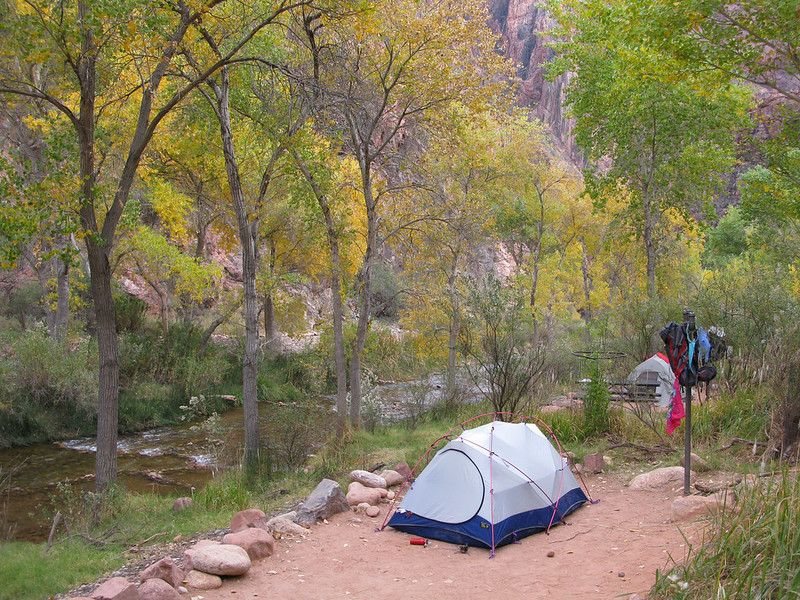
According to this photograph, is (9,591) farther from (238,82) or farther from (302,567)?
(238,82)

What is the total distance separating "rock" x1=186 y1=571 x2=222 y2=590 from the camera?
598 cm

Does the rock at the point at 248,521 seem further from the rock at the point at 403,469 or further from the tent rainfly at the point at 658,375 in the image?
the tent rainfly at the point at 658,375

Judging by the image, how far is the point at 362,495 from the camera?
905 cm

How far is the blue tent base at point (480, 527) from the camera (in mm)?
7410

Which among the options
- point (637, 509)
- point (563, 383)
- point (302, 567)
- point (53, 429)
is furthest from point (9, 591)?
point (563, 383)

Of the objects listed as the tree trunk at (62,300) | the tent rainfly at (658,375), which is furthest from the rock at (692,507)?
the tree trunk at (62,300)

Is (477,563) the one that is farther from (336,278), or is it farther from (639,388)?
(336,278)

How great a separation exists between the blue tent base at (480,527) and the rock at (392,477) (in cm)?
193

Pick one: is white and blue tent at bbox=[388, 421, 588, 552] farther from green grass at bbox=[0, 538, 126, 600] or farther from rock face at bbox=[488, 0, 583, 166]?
rock face at bbox=[488, 0, 583, 166]

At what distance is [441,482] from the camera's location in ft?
26.3

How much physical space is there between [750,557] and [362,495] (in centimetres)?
575

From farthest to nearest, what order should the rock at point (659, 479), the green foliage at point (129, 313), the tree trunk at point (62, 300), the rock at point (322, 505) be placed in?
the green foliage at point (129, 313)
the tree trunk at point (62, 300)
the rock at point (659, 479)
the rock at point (322, 505)

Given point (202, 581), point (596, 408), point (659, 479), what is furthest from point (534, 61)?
point (202, 581)

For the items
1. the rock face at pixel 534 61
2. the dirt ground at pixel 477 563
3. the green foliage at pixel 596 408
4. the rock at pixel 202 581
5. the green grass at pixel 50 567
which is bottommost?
the dirt ground at pixel 477 563
